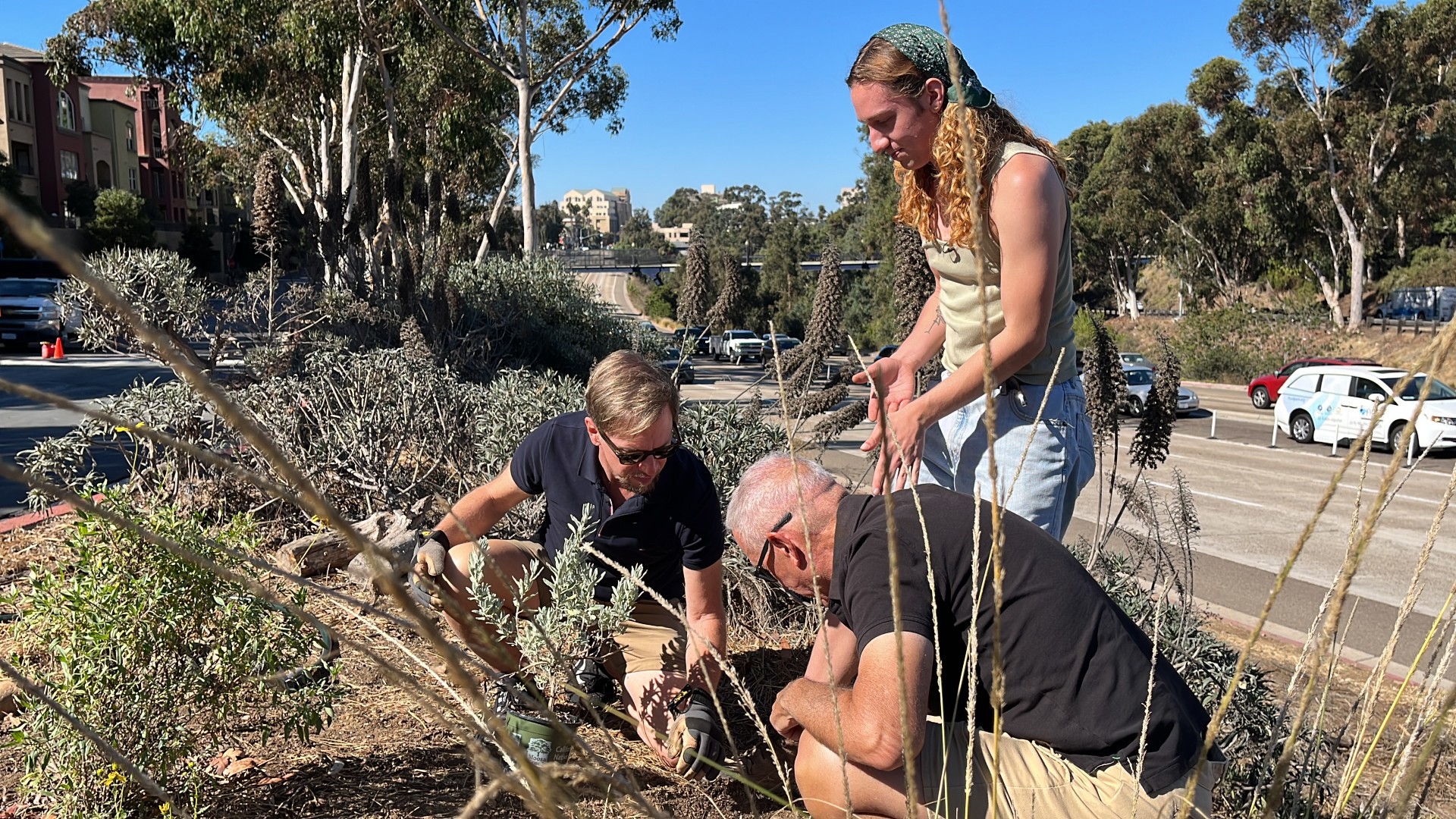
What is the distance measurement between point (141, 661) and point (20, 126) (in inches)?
1972

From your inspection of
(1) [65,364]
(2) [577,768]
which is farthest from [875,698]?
(1) [65,364]

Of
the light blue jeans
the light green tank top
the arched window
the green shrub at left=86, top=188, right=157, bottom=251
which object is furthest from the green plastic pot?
the arched window

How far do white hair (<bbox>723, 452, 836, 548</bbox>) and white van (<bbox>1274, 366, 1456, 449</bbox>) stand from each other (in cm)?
1482

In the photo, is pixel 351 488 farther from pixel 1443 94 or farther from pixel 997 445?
pixel 1443 94

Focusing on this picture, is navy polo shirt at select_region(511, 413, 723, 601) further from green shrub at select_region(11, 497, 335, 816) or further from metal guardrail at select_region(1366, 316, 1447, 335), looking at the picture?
metal guardrail at select_region(1366, 316, 1447, 335)

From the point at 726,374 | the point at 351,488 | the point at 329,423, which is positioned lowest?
the point at 726,374

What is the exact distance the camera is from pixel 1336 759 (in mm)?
3459

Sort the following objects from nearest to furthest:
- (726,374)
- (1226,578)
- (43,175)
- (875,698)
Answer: (875,698)
(1226,578)
(726,374)
(43,175)

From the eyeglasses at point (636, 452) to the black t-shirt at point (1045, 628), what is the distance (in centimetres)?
99

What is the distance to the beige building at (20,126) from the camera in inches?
1641

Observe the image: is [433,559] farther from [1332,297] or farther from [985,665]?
[1332,297]

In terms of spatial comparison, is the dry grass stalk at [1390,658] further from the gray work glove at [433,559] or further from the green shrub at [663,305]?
the green shrub at [663,305]

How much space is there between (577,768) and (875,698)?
1.39m

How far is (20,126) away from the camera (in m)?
43.0
